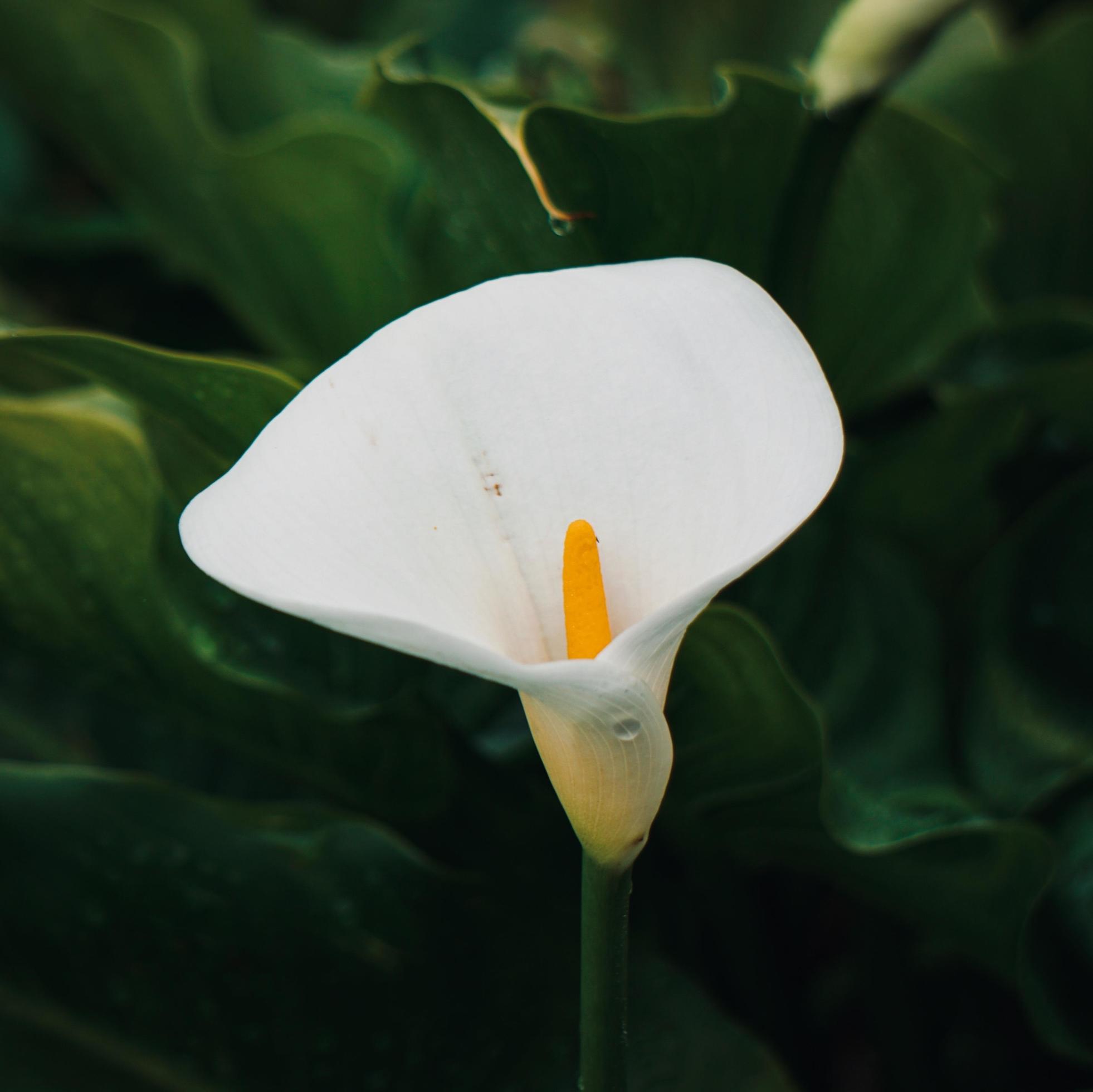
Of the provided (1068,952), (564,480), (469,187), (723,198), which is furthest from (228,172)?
(1068,952)

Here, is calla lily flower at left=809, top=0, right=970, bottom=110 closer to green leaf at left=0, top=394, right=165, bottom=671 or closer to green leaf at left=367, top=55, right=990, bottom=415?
green leaf at left=367, top=55, right=990, bottom=415

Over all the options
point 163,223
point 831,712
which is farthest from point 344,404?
point 163,223

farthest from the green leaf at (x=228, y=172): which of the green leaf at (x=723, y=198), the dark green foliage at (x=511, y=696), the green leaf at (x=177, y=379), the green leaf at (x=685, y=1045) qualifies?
the green leaf at (x=685, y=1045)

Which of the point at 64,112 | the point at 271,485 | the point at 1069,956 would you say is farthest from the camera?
the point at 64,112

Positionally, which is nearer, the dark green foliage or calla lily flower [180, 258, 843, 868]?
calla lily flower [180, 258, 843, 868]

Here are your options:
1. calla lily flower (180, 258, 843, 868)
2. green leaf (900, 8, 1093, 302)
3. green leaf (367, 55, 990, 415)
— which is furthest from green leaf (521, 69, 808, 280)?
green leaf (900, 8, 1093, 302)

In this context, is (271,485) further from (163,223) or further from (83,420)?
(163,223)

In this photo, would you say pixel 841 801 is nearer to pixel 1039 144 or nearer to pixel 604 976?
pixel 604 976

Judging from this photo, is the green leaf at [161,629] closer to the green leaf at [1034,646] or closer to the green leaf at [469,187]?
the green leaf at [469,187]

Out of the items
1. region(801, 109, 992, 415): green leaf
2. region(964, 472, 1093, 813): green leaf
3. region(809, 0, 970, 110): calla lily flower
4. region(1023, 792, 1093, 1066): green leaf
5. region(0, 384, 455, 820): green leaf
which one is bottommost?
region(1023, 792, 1093, 1066): green leaf
